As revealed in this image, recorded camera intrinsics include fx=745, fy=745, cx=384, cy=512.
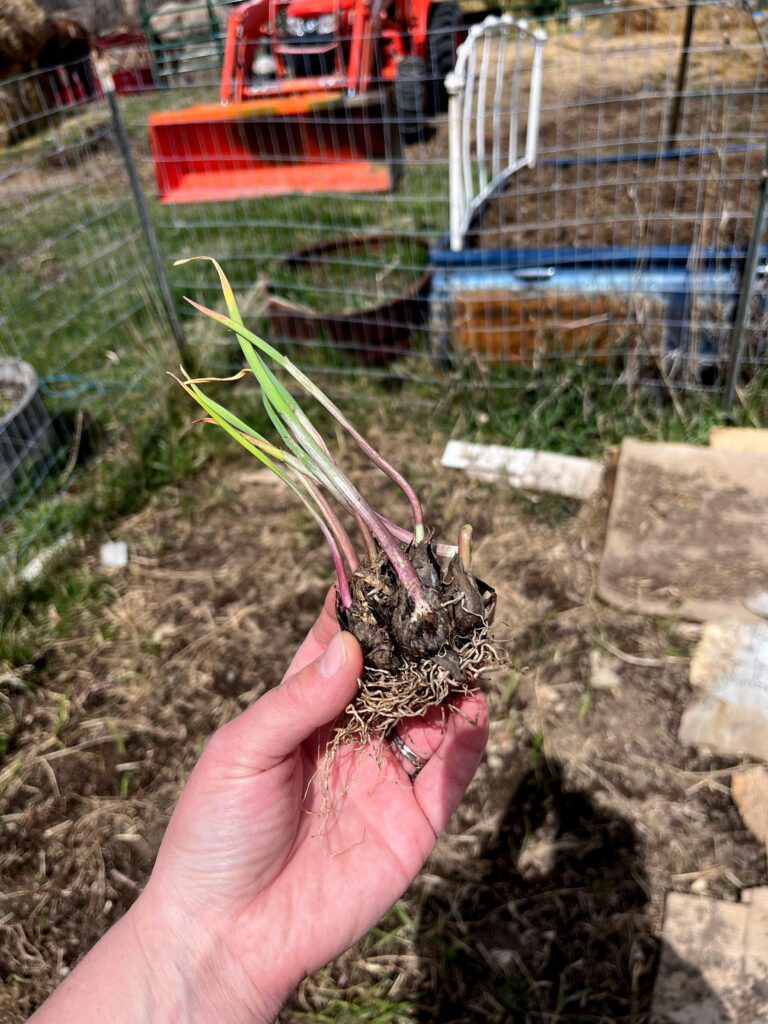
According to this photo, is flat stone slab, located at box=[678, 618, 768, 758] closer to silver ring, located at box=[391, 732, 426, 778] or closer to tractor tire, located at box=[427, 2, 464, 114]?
silver ring, located at box=[391, 732, 426, 778]

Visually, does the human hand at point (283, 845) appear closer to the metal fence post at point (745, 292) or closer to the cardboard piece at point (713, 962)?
the cardboard piece at point (713, 962)

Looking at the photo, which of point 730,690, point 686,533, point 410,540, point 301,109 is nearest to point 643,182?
point 686,533

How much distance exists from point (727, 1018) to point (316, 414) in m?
2.63

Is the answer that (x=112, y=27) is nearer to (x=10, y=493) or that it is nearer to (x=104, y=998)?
(x=10, y=493)

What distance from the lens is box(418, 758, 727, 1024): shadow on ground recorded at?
5.57ft

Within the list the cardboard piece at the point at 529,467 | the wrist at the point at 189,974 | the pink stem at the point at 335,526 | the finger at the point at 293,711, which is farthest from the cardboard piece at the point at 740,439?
the wrist at the point at 189,974

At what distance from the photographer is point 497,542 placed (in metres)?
2.73

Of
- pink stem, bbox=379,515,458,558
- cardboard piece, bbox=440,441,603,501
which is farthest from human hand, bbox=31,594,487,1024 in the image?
cardboard piece, bbox=440,441,603,501

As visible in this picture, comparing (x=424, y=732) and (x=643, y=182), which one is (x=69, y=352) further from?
(x=424, y=732)

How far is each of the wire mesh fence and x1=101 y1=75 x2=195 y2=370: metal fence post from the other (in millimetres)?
38

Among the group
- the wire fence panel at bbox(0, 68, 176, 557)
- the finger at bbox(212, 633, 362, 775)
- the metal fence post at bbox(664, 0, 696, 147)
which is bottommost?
the wire fence panel at bbox(0, 68, 176, 557)

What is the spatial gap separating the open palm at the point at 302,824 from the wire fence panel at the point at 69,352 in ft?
6.37

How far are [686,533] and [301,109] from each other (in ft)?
13.3

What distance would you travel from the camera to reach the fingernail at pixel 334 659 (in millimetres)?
1057
